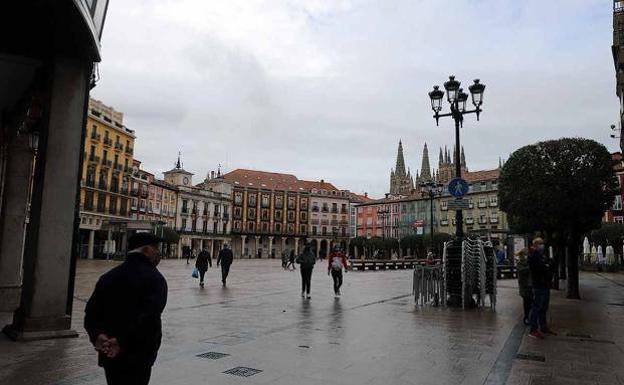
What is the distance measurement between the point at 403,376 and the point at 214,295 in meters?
10.1

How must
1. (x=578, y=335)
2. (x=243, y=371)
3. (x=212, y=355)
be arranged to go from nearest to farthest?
(x=243, y=371), (x=212, y=355), (x=578, y=335)

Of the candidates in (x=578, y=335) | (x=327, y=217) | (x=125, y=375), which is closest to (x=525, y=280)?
(x=578, y=335)

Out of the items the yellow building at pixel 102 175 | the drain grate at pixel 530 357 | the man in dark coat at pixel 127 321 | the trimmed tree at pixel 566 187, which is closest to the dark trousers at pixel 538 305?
the drain grate at pixel 530 357

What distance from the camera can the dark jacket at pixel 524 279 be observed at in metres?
9.47

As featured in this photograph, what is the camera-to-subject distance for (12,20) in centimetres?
658

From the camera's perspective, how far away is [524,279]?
31.2ft

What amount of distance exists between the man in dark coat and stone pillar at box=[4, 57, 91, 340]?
479cm

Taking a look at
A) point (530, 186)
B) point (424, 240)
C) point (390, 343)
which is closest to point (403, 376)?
point (390, 343)

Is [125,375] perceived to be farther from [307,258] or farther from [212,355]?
[307,258]

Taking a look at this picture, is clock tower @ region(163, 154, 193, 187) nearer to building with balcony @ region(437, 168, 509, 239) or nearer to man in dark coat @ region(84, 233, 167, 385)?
building with balcony @ region(437, 168, 509, 239)

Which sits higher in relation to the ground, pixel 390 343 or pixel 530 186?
pixel 530 186

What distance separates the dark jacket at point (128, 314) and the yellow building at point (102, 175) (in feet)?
175

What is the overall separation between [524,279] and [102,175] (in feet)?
186

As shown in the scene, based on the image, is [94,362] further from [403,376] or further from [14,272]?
[14,272]
